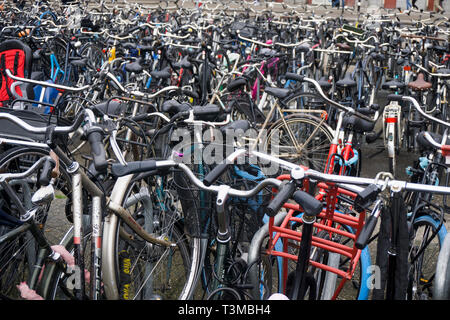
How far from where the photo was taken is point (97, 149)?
2.46m

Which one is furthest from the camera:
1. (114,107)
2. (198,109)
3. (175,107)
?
(114,107)

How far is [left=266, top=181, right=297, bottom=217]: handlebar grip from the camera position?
2107 millimetres

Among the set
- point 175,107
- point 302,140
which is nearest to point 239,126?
point 175,107

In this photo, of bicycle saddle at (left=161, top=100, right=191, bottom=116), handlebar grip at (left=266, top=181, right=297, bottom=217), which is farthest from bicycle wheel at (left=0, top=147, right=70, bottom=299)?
handlebar grip at (left=266, top=181, right=297, bottom=217)

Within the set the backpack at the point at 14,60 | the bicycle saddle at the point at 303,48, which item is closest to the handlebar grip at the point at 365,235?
the backpack at the point at 14,60

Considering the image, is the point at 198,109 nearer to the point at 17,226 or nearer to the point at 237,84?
the point at 17,226

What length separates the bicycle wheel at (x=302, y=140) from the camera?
5.48 m

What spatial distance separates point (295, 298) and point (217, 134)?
154 centimetres

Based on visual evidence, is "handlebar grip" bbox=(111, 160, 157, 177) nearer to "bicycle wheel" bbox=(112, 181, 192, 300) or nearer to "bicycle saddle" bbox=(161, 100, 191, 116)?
"bicycle wheel" bbox=(112, 181, 192, 300)

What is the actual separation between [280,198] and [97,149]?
92 cm

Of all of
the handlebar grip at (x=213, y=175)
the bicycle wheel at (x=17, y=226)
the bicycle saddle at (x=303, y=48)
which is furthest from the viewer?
the bicycle saddle at (x=303, y=48)

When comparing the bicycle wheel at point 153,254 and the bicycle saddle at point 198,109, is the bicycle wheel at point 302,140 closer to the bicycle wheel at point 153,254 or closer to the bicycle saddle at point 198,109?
the bicycle saddle at point 198,109

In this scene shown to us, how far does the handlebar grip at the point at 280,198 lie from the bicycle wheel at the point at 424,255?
136cm

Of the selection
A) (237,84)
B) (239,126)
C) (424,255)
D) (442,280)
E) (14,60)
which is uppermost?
(14,60)
